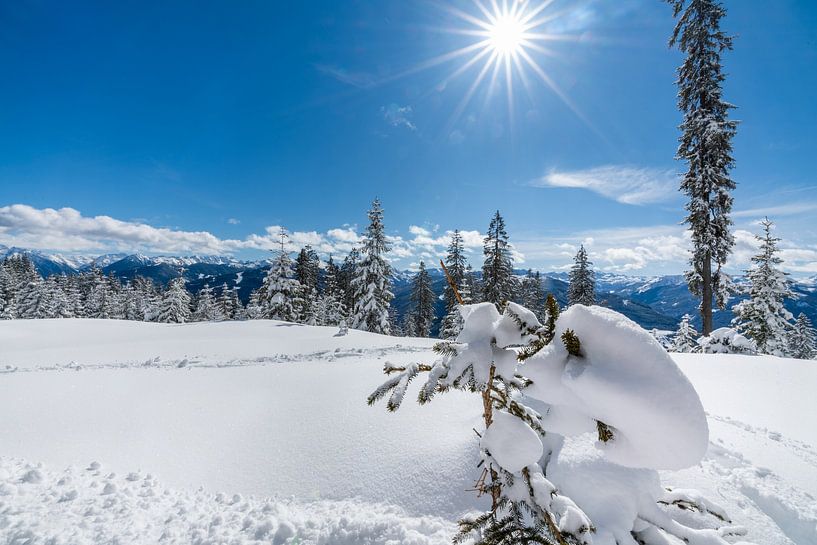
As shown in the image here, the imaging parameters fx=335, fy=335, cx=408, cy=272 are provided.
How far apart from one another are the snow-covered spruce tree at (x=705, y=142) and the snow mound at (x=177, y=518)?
1780cm

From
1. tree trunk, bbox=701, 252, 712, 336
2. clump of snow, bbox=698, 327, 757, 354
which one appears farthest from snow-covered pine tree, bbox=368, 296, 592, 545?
tree trunk, bbox=701, 252, 712, 336

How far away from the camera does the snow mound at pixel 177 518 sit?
3.62m

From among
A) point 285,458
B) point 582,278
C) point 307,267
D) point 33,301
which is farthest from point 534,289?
point 33,301

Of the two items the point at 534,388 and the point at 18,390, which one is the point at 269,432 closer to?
the point at 534,388

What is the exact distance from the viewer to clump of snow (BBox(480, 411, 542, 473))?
5.22ft

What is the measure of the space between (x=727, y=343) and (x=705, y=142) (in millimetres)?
8622

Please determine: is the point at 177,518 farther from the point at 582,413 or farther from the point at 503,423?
the point at 582,413

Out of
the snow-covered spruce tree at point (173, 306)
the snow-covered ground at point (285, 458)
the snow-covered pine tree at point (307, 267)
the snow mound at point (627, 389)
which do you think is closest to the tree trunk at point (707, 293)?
the snow-covered ground at point (285, 458)

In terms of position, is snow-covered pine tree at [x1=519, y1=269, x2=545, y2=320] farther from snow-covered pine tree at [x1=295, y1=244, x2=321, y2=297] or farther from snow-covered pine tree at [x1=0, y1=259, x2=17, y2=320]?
snow-covered pine tree at [x1=0, y1=259, x2=17, y2=320]

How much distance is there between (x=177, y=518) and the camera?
4.03m

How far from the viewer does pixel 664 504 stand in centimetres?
233

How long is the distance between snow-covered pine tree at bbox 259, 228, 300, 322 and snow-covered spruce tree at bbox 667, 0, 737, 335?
1175 inches

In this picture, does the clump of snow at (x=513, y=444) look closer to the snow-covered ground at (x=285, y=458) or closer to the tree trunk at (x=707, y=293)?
the snow-covered ground at (x=285, y=458)

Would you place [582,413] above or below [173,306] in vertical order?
above
